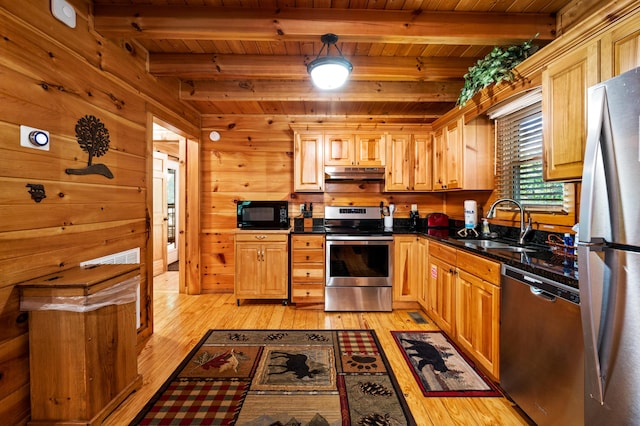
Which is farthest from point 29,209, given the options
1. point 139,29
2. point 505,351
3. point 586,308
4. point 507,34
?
point 507,34

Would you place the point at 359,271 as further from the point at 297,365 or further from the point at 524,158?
the point at 524,158

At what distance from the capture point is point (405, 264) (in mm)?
3393

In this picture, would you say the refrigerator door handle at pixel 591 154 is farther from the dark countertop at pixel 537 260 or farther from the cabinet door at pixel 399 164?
the cabinet door at pixel 399 164

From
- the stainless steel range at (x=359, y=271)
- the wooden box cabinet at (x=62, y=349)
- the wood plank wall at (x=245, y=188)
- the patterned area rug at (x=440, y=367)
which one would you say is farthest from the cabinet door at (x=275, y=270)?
the wooden box cabinet at (x=62, y=349)

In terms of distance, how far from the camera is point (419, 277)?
3350 mm

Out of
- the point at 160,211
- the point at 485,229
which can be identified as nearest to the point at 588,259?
the point at 485,229

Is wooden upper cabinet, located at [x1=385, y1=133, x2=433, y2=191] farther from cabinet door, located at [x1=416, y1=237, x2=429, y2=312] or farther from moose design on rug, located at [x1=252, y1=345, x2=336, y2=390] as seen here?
moose design on rug, located at [x1=252, y1=345, x2=336, y2=390]

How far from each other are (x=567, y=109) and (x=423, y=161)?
2.12m

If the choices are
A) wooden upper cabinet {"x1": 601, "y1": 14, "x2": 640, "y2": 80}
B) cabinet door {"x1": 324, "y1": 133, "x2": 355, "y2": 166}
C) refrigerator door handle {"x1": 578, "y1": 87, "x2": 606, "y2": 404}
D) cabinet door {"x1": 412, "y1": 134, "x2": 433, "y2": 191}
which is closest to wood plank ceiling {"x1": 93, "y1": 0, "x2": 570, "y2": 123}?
cabinet door {"x1": 412, "y1": 134, "x2": 433, "y2": 191}

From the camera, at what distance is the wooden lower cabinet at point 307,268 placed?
3.49 meters

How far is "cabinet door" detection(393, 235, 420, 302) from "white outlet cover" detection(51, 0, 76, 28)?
324 centimetres

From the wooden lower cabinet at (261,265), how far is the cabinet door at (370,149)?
4.54ft

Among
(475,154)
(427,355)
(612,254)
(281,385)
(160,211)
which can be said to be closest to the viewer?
(612,254)

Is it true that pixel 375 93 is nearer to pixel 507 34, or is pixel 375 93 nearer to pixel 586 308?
pixel 507 34
